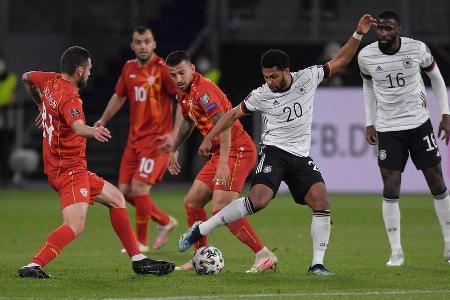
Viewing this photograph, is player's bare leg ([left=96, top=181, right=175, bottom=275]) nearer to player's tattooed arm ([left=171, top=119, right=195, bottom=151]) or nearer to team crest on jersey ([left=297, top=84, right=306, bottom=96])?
player's tattooed arm ([left=171, top=119, right=195, bottom=151])

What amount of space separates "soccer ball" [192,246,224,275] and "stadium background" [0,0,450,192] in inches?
512

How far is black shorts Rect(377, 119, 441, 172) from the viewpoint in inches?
465

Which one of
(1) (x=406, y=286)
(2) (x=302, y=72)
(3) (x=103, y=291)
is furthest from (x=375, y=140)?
(3) (x=103, y=291)

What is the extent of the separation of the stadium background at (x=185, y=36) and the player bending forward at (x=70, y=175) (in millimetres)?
13250

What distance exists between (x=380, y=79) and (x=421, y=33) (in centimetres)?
1477

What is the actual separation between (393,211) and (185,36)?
1659 centimetres

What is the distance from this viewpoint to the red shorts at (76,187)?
1026 centimetres

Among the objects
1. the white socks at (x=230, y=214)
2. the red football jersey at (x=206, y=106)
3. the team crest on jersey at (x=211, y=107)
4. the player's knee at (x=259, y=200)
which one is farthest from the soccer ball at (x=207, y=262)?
the team crest on jersey at (x=211, y=107)

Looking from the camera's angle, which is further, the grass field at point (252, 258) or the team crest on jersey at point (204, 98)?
the team crest on jersey at point (204, 98)

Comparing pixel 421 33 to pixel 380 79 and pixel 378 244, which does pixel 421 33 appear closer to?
pixel 378 244

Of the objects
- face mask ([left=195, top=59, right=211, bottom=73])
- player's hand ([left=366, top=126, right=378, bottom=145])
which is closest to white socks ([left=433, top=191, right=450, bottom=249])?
player's hand ([left=366, top=126, right=378, bottom=145])

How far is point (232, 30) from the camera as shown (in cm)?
2708

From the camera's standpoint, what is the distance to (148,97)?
45.8ft

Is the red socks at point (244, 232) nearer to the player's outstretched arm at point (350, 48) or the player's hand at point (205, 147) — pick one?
the player's hand at point (205, 147)
